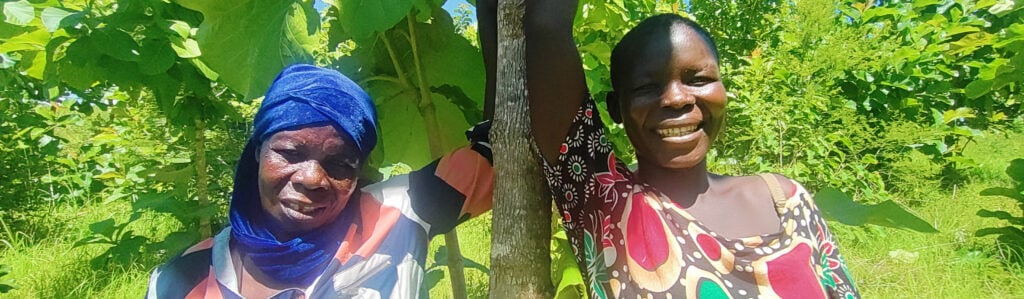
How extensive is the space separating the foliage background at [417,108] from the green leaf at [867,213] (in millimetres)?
35

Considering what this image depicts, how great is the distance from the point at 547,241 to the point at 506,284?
3.9 inches

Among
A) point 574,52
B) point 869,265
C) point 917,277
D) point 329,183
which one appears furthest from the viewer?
point 869,265

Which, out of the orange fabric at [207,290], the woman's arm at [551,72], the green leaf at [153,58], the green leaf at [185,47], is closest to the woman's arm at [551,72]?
the woman's arm at [551,72]

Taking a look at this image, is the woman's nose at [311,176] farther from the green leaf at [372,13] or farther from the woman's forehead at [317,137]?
the green leaf at [372,13]

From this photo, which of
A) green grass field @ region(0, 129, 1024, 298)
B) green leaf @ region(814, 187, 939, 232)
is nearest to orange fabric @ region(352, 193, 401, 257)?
green leaf @ region(814, 187, 939, 232)

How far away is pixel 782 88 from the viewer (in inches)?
178

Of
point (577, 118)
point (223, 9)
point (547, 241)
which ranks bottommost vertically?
point (547, 241)

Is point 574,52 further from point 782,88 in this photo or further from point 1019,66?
point 782,88

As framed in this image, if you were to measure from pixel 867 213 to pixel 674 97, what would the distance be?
1.99ft

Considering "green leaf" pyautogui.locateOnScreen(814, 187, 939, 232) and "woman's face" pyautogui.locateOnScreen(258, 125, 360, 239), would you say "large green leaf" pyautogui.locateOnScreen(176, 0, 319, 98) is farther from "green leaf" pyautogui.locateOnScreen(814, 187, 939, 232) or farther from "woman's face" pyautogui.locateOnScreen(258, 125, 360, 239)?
"green leaf" pyautogui.locateOnScreen(814, 187, 939, 232)

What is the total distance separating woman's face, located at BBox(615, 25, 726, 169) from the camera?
1.30 metres

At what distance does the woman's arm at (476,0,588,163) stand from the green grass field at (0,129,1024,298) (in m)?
1.66

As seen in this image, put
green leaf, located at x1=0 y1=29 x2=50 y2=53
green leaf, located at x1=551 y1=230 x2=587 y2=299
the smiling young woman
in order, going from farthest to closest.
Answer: green leaf, located at x1=0 y1=29 x2=50 y2=53 → green leaf, located at x1=551 y1=230 x2=587 y2=299 → the smiling young woman

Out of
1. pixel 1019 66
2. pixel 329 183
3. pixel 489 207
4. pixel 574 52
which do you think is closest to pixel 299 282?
pixel 329 183
